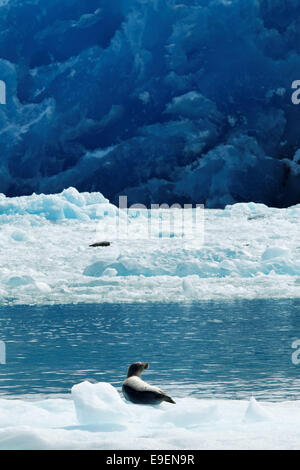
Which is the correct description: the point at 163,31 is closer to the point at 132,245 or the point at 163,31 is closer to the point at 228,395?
the point at 132,245

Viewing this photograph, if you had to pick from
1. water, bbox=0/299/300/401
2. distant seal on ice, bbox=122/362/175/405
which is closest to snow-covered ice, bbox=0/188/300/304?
water, bbox=0/299/300/401

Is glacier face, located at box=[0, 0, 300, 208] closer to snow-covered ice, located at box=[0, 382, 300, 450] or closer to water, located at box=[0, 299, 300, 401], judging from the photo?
water, located at box=[0, 299, 300, 401]

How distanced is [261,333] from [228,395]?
2872mm

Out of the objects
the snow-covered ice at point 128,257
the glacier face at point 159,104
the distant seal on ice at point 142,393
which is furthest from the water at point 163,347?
the glacier face at point 159,104

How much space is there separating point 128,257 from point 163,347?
7278 mm

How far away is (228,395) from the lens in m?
5.15

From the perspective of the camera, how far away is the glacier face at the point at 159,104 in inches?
1058

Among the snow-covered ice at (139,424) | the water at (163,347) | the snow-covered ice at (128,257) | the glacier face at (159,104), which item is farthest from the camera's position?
the glacier face at (159,104)

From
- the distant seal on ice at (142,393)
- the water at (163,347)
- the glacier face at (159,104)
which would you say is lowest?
the water at (163,347)

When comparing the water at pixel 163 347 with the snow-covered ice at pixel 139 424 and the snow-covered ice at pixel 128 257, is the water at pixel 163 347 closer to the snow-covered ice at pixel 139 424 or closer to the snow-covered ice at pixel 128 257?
the snow-covered ice at pixel 139 424

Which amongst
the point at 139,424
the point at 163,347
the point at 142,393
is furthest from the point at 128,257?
the point at 139,424

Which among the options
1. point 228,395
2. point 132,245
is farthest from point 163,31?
point 228,395

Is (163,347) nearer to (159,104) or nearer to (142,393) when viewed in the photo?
(142,393)

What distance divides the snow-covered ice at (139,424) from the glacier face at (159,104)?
22.5m
